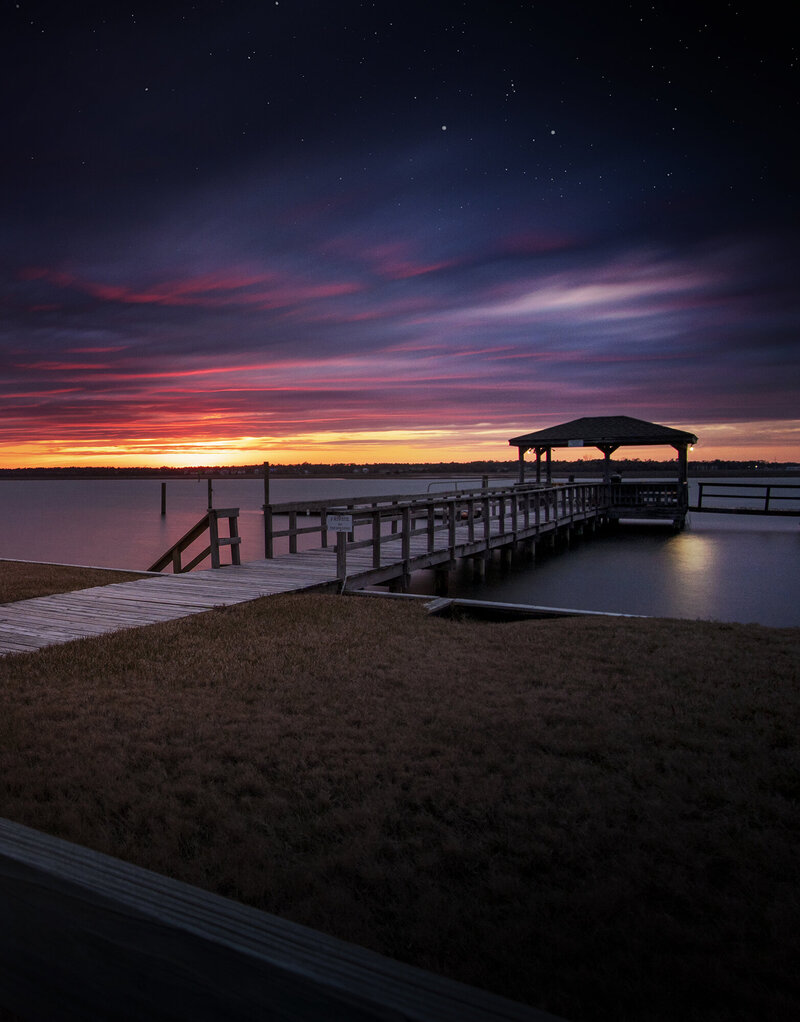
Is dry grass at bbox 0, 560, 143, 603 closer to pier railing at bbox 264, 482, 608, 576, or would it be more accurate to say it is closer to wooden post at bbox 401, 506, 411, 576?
pier railing at bbox 264, 482, 608, 576

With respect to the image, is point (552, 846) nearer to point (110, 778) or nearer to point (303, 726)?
point (303, 726)

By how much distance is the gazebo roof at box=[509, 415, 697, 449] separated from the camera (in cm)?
2908

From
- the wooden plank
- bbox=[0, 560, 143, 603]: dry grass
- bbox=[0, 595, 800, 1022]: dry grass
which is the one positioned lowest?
bbox=[0, 560, 143, 603]: dry grass

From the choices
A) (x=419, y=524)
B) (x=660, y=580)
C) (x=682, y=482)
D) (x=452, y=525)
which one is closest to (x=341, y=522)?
(x=452, y=525)

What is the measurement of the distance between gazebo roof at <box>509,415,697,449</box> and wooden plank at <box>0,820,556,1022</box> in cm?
2941

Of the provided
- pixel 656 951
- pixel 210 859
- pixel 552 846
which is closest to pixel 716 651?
pixel 552 846

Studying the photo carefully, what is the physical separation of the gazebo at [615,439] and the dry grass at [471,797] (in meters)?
24.1

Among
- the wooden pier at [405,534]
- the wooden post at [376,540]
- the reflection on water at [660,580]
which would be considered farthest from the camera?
the reflection on water at [660,580]

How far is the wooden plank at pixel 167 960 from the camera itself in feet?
3.32

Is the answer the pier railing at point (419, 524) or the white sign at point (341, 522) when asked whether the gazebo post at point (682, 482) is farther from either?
the white sign at point (341, 522)

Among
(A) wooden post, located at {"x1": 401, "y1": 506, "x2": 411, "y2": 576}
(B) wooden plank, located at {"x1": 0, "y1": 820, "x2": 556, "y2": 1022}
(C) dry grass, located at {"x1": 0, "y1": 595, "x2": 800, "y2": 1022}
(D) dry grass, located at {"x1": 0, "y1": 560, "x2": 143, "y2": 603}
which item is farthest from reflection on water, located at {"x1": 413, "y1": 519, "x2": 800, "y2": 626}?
(B) wooden plank, located at {"x1": 0, "y1": 820, "x2": 556, "y2": 1022}

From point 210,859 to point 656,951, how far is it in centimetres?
200

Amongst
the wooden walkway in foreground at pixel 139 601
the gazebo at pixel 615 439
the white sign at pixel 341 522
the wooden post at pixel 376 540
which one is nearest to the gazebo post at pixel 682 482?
the gazebo at pixel 615 439

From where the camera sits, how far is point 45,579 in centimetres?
1163
